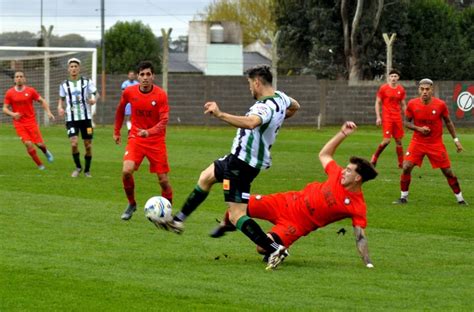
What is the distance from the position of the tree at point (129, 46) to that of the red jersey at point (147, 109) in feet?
210

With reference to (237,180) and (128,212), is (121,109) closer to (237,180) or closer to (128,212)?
(128,212)

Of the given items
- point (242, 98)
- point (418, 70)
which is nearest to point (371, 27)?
point (418, 70)

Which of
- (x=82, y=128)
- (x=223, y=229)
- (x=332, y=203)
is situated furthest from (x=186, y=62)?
(x=332, y=203)

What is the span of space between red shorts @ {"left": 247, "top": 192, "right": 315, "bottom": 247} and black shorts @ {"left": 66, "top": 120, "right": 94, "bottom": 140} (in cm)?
1117

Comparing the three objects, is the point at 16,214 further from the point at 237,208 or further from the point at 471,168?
the point at 471,168

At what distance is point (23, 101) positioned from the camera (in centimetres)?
2442

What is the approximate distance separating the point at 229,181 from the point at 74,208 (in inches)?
208

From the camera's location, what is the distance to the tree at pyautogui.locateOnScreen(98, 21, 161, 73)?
266 ft

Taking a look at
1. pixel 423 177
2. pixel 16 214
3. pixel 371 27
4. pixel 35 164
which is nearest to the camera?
pixel 16 214

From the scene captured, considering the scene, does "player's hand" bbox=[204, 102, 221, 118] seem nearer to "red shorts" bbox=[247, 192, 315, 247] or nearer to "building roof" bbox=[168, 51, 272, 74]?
"red shorts" bbox=[247, 192, 315, 247]

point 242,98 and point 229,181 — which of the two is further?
point 242,98

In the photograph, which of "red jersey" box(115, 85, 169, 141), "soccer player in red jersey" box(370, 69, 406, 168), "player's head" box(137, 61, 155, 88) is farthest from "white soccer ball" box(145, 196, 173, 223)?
"soccer player in red jersey" box(370, 69, 406, 168)

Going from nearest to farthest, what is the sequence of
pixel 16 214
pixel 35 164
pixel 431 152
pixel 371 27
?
pixel 16 214, pixel 431 152, pixel 35 164, pixel 371 27

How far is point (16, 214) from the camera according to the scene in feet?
51.3
